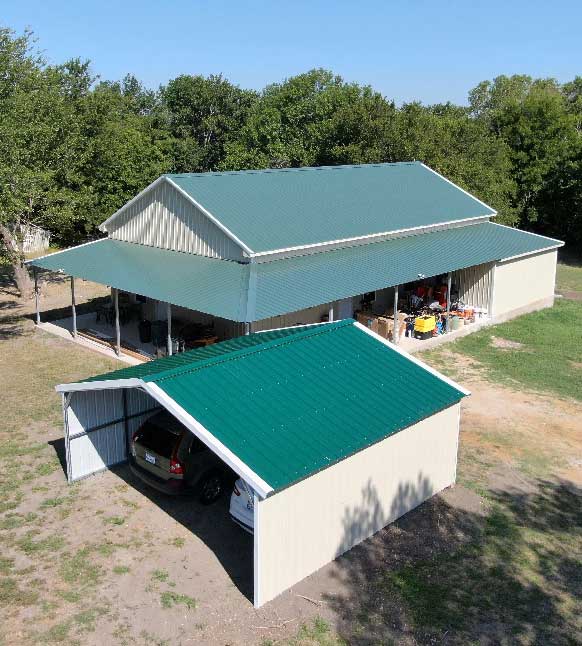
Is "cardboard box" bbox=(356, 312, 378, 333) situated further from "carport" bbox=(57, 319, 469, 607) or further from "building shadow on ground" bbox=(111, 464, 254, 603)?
"building shadow on ground" bbox=(111, 464, 254, 603)

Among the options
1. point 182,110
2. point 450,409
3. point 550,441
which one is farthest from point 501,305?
point 182,110

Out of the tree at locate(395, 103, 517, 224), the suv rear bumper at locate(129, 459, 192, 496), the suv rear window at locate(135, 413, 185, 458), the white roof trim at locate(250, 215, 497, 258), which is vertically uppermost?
the tree at locate(395, 103, 517, 224)

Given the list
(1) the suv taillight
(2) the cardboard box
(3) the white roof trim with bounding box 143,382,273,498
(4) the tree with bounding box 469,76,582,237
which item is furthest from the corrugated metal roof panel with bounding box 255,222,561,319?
(4) the tree with bounding box 469,76,582,237

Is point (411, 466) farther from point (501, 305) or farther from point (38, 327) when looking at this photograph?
point (38, 327)

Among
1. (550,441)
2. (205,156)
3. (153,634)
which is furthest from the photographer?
(205,156)

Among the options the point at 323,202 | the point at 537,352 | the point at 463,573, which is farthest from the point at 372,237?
the point at 463,573

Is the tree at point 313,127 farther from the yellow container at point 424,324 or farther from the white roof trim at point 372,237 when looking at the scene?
the yellow container at point 424,324

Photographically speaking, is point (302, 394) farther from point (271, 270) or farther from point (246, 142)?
point (246, 142)
